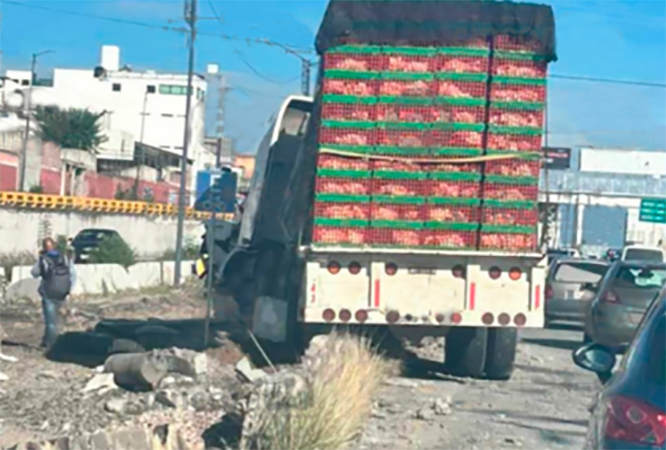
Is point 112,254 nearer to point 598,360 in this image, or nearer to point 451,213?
point 451,213

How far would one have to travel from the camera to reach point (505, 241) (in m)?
13.6

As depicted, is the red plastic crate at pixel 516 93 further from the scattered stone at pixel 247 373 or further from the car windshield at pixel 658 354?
the car windshield at pixel 658 354

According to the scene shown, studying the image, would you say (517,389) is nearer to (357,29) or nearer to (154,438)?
(357,29)

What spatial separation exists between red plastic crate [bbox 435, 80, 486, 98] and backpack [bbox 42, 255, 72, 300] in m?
6.86

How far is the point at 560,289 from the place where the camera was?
2561 centimetres

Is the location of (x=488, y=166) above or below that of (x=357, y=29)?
below

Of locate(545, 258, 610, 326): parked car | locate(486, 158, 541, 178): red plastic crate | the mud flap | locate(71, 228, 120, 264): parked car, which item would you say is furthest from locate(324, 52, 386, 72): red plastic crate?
locate(71, 228, 120, 264): parked car

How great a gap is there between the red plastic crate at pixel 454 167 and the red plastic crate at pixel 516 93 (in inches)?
29.8

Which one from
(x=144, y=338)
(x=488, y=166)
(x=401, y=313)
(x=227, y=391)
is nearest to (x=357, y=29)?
(x=488, y=166)

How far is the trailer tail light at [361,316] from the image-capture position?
13.5 meters

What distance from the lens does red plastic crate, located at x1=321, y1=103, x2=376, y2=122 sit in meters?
13.4

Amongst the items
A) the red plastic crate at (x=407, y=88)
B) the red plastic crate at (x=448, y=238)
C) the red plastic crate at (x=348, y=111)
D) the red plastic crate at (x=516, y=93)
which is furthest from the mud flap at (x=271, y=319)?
the red plastic crate at (x=516, y=93)

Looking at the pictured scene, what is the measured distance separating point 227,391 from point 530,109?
462 centimetres

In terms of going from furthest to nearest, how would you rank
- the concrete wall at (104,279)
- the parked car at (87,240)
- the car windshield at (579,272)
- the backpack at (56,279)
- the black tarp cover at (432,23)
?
the parked car at (87,240), the concrete wall at (104,279), the car windshield at (579,272), the backpack at (56,279), the black tarp cover at (432,23)
